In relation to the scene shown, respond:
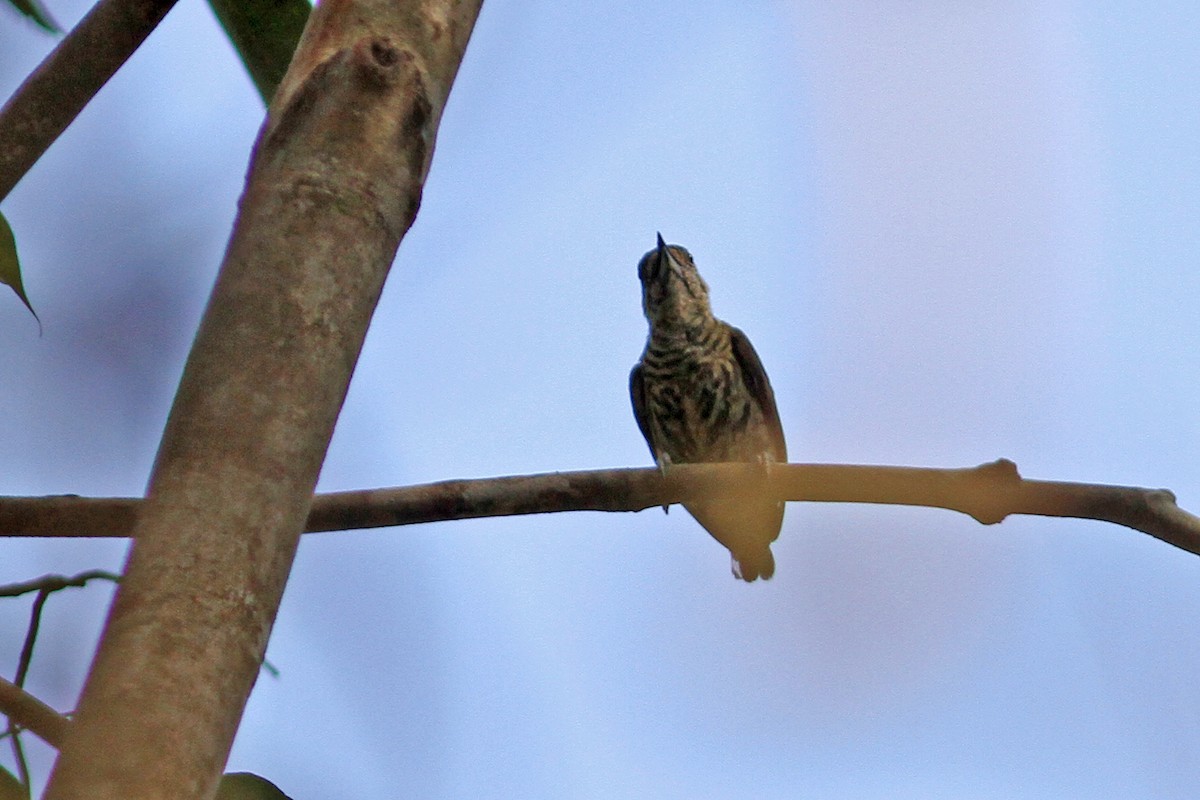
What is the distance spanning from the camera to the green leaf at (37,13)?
76.5 inches

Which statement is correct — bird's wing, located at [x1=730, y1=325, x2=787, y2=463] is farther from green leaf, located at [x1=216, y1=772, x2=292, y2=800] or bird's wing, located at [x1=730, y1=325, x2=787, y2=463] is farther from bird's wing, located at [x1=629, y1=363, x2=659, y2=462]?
green leaf, located at [x1=216, y1=772, x2=292, y2=800]

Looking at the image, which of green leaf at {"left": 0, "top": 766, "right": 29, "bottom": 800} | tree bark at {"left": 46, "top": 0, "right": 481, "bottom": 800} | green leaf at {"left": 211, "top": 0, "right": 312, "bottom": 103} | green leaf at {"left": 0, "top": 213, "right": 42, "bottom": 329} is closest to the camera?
tree bark at {"left": 46, "top": 0, "right": 481, "bottom": 800}

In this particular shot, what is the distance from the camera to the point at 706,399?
5273 mm

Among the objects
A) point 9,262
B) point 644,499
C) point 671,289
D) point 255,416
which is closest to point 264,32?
point 9,262

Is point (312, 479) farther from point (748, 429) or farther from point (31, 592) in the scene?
point (748, 429)

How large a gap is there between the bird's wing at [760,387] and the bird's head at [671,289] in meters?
0.19

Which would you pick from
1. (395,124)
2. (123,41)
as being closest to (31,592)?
(395,124)

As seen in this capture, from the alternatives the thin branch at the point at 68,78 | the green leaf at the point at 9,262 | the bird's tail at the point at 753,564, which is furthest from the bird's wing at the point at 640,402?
the green leaf at the point at 9,262

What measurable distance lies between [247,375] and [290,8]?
57.4 inches

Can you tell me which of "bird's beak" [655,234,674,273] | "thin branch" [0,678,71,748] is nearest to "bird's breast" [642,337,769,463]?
"bird's beak" [655,234,674,273]

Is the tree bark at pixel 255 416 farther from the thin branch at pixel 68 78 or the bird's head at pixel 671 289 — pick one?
the bird's head at pixel 671 289

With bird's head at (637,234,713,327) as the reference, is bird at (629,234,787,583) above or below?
below

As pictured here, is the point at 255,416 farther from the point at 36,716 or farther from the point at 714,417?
the point at 714,417

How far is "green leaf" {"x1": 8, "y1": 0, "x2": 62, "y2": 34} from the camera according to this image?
1.94 meters
